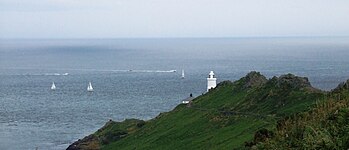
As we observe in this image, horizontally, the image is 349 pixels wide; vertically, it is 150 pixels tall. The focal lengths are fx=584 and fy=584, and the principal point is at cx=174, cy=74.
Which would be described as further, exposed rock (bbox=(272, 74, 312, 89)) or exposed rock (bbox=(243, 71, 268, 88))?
exposed rock (bbox=(243, 71, 268, 88))

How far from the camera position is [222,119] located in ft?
165

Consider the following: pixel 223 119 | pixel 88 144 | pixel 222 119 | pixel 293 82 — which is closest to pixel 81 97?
pixel 88 144

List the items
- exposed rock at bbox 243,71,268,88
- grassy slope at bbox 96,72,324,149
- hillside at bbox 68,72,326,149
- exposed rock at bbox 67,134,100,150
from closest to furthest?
1. grassy slope at bbox 96,72,324,149
2. hillside at bbox 68,72,326,149
3. exposed rock at bbox 67,134,100,150
4. exposed rock at bbox 243,71,268,88

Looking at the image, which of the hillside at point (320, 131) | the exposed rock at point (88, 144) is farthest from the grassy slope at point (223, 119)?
the hillside at point (320, 131)

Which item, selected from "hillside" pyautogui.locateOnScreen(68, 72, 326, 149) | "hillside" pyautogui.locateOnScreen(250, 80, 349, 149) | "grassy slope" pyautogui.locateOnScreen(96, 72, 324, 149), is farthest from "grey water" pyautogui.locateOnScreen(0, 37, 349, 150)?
"hillside" pyautogui.locateOnScreen(250, 80, 349, 149)

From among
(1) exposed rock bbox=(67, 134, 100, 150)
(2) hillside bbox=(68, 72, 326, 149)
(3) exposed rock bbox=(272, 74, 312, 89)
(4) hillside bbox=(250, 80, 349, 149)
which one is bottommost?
(1) exposed rock bbox=(67, 134, 100, 150)

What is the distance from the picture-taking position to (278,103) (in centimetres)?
4828

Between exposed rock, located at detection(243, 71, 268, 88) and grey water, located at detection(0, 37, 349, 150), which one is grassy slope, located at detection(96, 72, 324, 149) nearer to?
exposed rock, located at detection(243, 71, 268, 88)

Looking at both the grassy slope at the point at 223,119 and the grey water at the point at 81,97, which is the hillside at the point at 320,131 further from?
the grey water at the point at 81,97

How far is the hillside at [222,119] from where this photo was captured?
141ft

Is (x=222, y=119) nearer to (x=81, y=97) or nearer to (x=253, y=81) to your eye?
(x=253, y=81)

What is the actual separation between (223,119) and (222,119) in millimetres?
201

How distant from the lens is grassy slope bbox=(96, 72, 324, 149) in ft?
140

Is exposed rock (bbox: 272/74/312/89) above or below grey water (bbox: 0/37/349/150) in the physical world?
above
